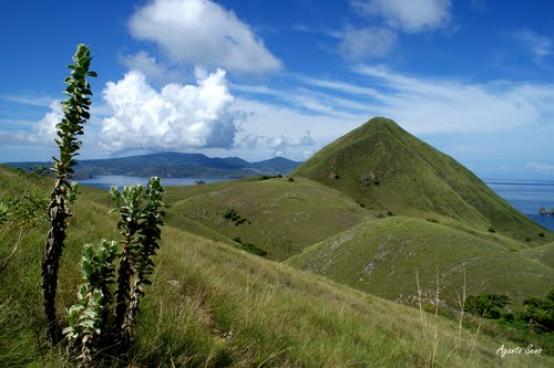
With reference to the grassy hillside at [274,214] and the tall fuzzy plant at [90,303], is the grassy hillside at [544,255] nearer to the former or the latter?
the grassy hillside at [274,214]

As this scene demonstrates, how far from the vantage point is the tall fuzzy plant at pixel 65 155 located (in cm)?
264

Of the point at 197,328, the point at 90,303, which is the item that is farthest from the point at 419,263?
the point at 90,303

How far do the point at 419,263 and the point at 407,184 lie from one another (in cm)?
11884

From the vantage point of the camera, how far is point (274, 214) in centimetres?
11044

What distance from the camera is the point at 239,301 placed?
575cm

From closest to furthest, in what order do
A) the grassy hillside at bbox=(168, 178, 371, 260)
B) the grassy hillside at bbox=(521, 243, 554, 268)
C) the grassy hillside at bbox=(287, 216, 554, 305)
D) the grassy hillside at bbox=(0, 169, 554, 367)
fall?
the grassy hillside at bbox=(0, 169, 554, 367) → the grassy hillside at bbox=(287, 216, 554, 305) → the grassy hillside at bbox=(521, 243, 554, 268) → the grassy hillside at bbox=(168, 178, 371, 260)

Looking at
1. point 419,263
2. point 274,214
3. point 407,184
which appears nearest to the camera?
point 419,263

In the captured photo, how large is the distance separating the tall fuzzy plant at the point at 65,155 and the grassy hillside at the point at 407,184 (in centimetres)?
14679

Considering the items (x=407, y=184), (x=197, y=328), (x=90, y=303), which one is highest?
(x=90, y=303)

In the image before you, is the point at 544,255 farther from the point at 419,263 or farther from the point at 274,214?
the point at 274,214

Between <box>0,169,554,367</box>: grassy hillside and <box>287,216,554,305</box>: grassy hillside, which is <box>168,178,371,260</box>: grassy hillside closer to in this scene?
<box>287,216,554,305</box>: grassy hillside

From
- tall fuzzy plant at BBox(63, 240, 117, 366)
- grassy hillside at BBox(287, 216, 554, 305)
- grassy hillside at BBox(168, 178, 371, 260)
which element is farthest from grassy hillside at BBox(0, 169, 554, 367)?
grassy hillside at BBox(168, 178, 371, 260)

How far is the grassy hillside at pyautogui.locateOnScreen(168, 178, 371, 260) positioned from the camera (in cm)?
9419

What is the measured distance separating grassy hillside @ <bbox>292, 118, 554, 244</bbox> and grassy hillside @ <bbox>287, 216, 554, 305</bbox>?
3344 inches
